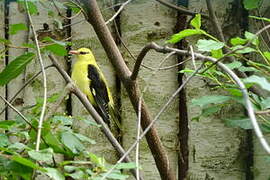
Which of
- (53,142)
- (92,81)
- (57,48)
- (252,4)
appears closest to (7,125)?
(53,142)

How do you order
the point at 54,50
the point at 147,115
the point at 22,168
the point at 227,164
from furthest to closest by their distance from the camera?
the point at 227,164 → the point at 147,115 → the point at 54,50 → the point at 22,168

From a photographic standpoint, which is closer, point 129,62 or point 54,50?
point 54,50

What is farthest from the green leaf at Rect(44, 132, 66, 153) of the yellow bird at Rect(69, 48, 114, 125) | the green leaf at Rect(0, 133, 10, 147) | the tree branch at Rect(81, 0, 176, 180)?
the yellow bird at Rect(69, 48, 114, 125)

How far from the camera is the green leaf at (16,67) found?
1.33 meters

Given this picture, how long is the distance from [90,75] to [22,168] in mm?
1560

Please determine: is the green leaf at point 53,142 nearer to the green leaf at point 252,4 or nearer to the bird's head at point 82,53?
the green leaf at point 252,4

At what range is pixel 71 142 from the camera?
1157 mm

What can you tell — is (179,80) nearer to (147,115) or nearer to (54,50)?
(147,115)

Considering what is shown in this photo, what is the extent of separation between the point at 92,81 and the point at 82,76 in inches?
2.9

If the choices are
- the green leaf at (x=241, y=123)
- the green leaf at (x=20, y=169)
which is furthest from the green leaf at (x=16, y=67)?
the green leaf at (x=241, y=123)

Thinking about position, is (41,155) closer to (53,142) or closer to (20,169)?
(20,169)

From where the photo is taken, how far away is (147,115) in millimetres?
1605

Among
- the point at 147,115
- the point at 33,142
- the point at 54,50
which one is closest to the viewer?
the point at 33,142

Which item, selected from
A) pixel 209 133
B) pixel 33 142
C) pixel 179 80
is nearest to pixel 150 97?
pixel 179 80
